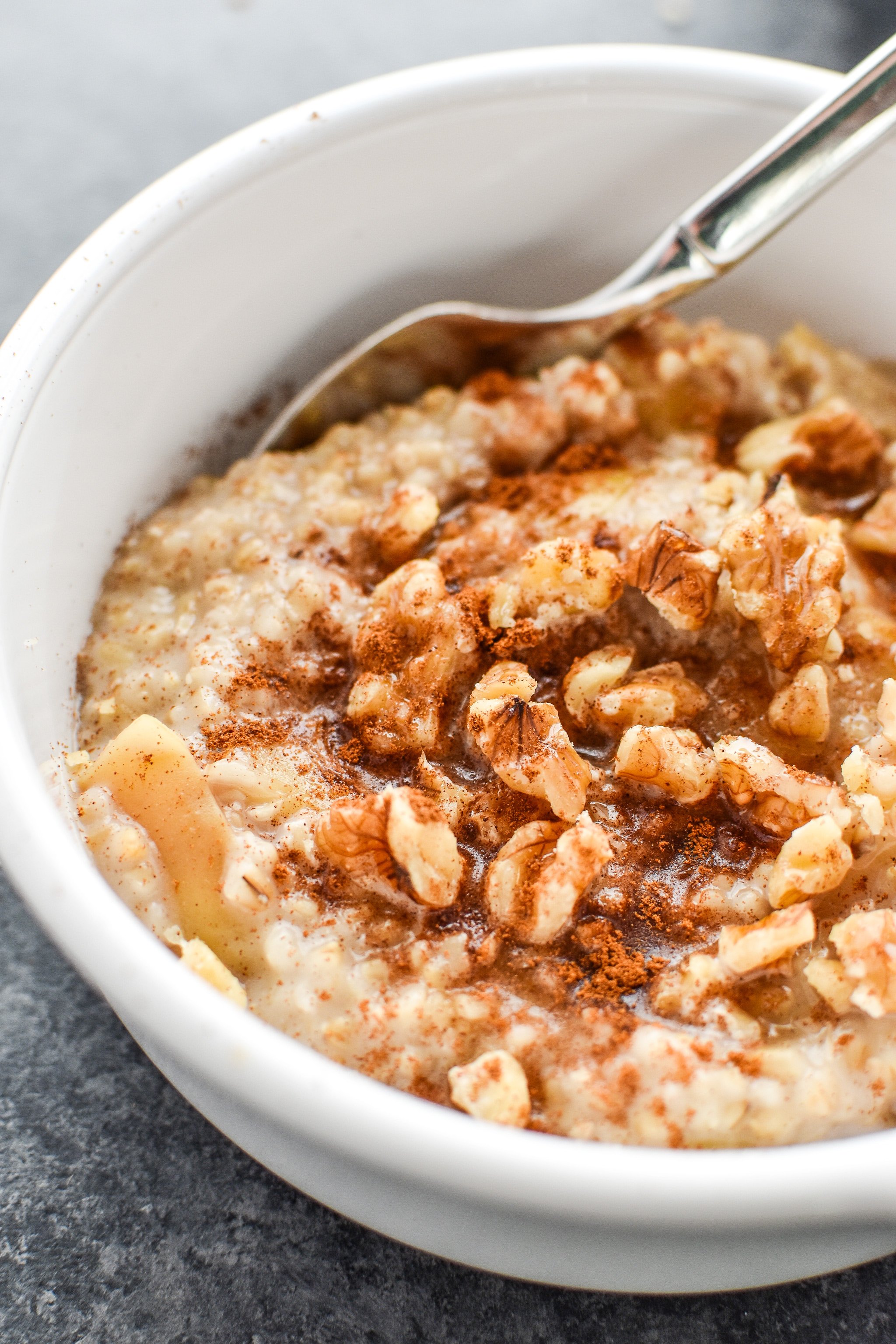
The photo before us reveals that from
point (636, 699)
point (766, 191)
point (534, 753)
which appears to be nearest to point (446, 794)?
point (534, 753)

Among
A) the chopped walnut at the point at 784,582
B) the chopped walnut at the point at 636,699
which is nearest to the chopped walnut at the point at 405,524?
the chopped walnut at the point at 636,699

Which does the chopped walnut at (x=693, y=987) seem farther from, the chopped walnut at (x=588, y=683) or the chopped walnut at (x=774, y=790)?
the chopped walnut at (x=588, y=683)

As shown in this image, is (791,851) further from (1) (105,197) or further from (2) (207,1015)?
(1) (105,197)

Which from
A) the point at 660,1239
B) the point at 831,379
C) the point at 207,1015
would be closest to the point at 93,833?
the point at 207,1015

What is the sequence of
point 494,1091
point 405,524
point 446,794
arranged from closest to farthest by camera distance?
1. point 494,1091
2. point 446,794
3. point 405,524

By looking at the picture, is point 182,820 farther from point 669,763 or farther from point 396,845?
point 669,763

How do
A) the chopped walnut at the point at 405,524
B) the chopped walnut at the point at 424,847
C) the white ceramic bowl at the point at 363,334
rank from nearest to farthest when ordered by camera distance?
the white ceramic bowl at the point at 363,334 → the chopped walnut at the point at 424,847 → the chopped walnut at the point at 405,524
